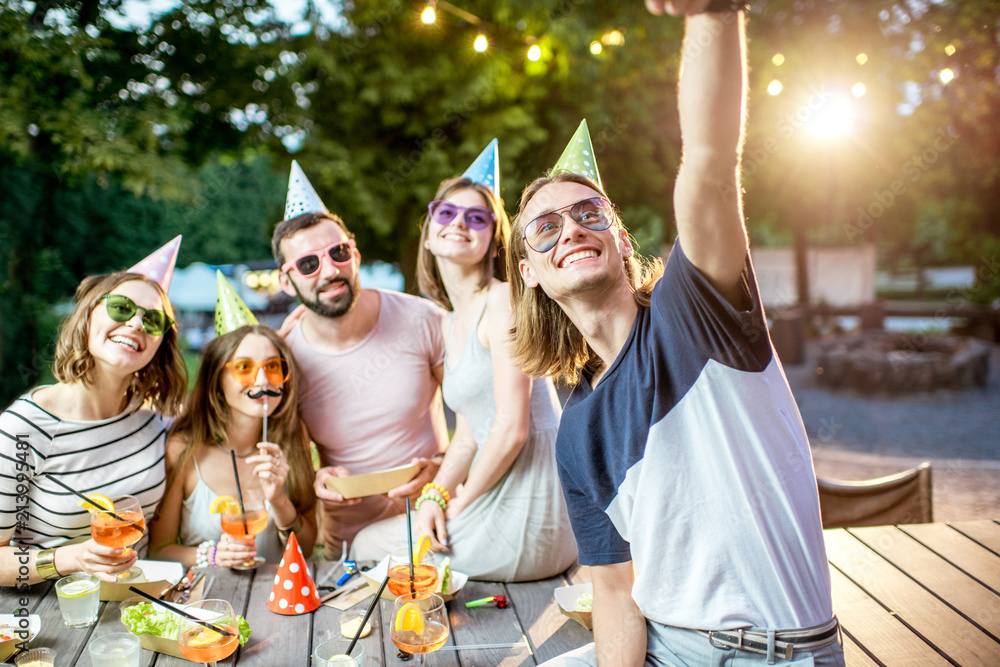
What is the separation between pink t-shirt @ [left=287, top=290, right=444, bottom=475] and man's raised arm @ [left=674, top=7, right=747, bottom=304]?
2.23 m

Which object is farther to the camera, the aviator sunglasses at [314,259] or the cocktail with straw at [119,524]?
the aviator sunglasses at [314,259]

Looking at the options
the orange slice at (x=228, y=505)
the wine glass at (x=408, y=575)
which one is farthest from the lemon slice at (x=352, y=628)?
the orange slice at (x=228, y=505)

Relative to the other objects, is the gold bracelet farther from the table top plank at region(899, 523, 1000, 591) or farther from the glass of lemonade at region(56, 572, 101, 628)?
the table top plank at region(899, 523, 1000, 591)

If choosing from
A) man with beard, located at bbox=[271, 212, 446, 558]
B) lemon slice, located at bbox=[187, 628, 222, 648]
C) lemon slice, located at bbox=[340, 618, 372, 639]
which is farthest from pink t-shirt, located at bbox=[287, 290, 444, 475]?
lemon slice, located at bbox=[187, 628, 222, 648]

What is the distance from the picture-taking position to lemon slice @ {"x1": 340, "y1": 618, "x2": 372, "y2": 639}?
2.12m

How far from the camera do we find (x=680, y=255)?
1.51 m

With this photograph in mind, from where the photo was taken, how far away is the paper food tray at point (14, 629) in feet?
6.29

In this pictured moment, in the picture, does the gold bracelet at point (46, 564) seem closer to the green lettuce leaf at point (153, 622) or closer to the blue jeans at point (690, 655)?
the green lettuce leaf at point (153, 622)

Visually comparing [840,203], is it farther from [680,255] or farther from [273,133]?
[680,255]

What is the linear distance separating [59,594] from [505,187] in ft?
23.8

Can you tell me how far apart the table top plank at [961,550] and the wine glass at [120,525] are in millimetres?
3000

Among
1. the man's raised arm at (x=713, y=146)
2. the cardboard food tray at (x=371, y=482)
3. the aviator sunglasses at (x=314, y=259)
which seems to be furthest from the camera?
the aviator sunglasses at (x=314, y=259)

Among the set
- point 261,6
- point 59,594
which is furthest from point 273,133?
point 59,594

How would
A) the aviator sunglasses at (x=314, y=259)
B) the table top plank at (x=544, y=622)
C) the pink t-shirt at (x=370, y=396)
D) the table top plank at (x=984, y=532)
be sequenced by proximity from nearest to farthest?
the table top plank at (x=544, y=622) → the table top plank at (x=984, y=532) → the aviator sunglasses at (x=314, y=259) → the pink t-shirt at (x=370, y=396)
